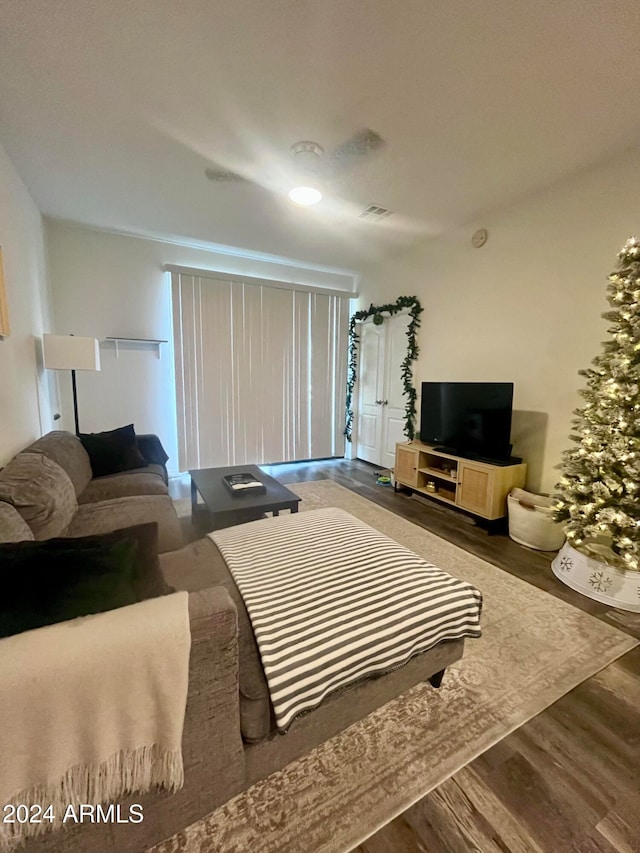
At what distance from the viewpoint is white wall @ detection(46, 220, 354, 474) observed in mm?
3791

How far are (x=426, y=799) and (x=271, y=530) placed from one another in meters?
1.13

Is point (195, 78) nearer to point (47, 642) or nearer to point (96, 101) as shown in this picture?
point (96, 101)

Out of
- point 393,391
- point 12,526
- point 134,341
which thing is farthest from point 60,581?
point 393,391

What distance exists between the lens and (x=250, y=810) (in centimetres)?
108

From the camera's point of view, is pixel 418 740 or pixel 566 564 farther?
pixel 566 564

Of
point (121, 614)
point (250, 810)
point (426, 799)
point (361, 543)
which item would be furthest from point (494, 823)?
point (121, 614)

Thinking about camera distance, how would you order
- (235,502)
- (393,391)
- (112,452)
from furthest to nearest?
(393,391)
(112,452)
(235,502)

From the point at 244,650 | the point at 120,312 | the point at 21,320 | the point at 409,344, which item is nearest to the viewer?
the point at 244,650

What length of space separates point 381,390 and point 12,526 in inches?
167

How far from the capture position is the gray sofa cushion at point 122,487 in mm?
2484

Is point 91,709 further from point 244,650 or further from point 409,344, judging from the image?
point 409,344

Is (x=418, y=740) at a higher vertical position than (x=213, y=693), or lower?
lower

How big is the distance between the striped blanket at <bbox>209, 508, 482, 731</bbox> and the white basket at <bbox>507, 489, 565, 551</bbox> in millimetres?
1657

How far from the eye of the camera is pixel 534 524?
272cm
